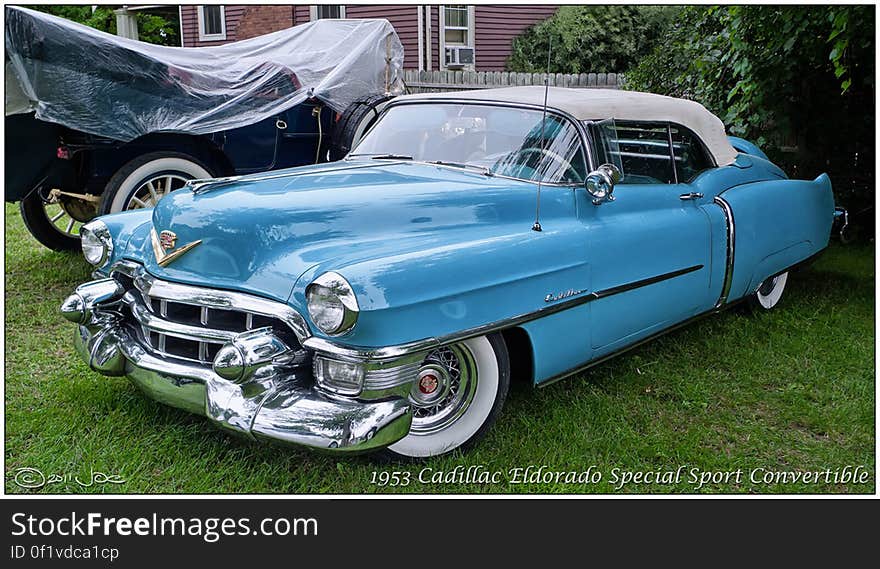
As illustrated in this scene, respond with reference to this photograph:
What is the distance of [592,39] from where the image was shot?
1470 cm

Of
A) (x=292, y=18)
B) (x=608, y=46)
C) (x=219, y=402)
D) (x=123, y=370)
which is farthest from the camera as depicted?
(x=292, y=18)

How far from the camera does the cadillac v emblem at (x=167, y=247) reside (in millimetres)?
3270

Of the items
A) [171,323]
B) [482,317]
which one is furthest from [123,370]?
[482,317]

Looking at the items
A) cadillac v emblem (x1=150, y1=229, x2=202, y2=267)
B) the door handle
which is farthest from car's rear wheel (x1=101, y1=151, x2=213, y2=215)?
the door handle

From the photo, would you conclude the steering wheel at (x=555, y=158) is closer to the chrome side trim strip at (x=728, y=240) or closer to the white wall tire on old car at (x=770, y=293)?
the chrome side trim strip at (x=728, y=240)

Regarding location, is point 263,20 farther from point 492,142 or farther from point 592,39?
point 492,142

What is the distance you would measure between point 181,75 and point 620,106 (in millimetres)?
3648

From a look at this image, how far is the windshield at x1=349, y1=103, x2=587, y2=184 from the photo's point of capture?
3.83 metres

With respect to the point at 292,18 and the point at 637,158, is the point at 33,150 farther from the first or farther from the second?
the point at 292,18

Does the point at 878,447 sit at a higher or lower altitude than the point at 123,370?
lower

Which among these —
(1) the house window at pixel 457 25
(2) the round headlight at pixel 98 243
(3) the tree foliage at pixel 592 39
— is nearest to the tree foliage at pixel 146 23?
(1) the house window at pixel 457 25

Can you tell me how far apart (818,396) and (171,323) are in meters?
3.21

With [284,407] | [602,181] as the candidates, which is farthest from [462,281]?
[602,181]

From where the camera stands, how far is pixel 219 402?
9.46 ft
